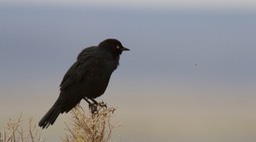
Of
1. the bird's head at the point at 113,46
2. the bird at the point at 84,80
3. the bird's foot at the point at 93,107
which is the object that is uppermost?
the bird's head at the point at 113,46

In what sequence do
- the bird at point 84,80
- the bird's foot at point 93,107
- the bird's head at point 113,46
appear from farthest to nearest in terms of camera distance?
1. the bird's head at point 113,46
2. the bird at point 84,80
3. the bird's foot at point 93,107

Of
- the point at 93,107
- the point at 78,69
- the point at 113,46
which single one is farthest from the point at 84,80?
the point at 113,46

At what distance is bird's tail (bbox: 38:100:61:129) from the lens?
5.25 meters

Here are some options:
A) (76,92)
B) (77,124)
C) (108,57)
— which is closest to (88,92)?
(76,92)

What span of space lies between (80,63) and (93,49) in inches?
18.2

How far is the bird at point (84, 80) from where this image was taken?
555 cm

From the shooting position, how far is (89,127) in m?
4.04

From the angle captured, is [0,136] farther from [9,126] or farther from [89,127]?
[89,127]

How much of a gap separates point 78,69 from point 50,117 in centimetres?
82

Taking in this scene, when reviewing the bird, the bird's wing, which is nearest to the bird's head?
the bird

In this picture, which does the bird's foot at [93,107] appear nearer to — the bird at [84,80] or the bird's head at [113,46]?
the bird at [84,80]

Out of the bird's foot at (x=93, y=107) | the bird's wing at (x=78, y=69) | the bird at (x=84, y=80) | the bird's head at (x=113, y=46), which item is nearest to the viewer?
the bird's foot at (x=93, y=107)

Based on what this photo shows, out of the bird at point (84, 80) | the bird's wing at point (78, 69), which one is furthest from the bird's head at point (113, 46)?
the bird's wing at point (78, 69)

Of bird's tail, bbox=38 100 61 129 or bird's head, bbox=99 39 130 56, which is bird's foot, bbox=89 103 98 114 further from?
bird's head, bbox=99 39 130 56
